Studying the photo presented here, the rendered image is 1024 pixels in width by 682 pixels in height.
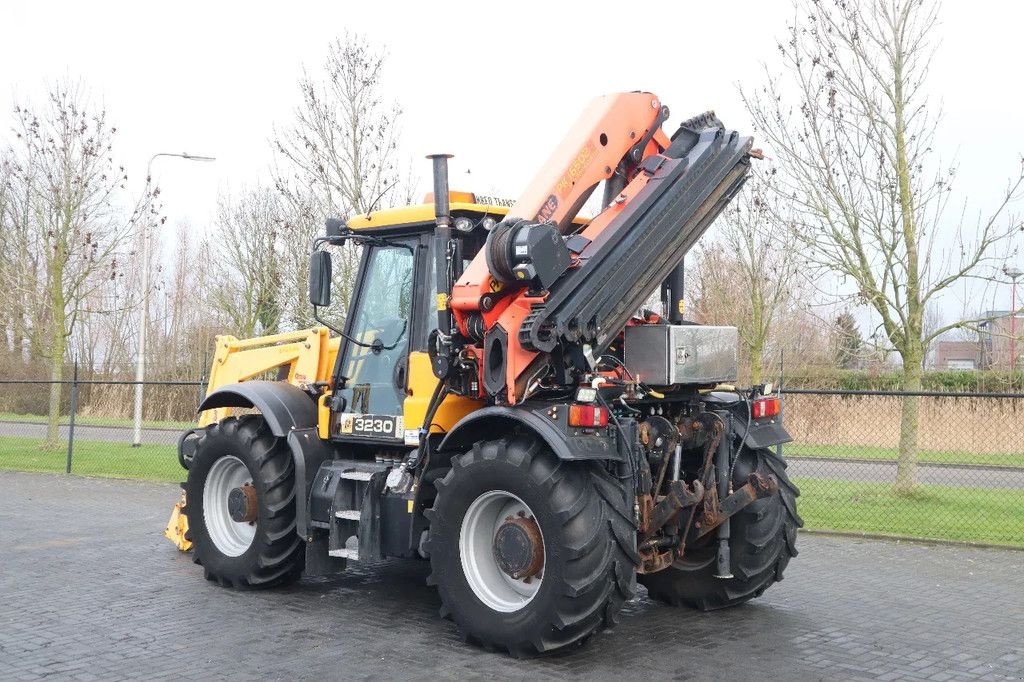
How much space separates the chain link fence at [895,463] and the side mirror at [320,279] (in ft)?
20.9

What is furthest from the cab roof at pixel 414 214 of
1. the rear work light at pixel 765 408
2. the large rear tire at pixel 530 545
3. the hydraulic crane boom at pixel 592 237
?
the rear work light at pixel 765 408

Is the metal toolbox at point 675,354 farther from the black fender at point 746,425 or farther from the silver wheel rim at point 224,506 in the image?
the silver wheel rim at point 224,506

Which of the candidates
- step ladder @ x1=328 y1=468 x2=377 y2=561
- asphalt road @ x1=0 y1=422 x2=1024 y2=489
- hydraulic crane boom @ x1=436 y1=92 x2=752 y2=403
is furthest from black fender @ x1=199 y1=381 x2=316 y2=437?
asphalt road @ x1=0 y1=422 x2=1024 y2=489

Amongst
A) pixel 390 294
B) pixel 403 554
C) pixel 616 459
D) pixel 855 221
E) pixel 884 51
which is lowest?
pixel 403 554

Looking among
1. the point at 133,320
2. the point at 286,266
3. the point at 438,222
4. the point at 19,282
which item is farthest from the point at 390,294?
the point at 133,320

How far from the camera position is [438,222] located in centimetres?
734

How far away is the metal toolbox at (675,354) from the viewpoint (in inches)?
273

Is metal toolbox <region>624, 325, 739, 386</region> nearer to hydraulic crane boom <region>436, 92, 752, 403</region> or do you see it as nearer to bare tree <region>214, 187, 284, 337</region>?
hydraulic crane boom <region>436, 92, 752, 403</region>

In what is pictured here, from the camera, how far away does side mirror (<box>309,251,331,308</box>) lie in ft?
24.9

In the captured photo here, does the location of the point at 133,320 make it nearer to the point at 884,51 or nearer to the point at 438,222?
the point at 884,51

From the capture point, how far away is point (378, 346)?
8.02 metres

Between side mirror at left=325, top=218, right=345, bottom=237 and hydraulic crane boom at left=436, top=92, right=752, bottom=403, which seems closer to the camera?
hydraulic crane boom at left=436, top=92, right=752, bottom=403

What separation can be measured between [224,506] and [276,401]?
1.16 meters

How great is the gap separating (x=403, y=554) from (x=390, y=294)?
1930 mm
